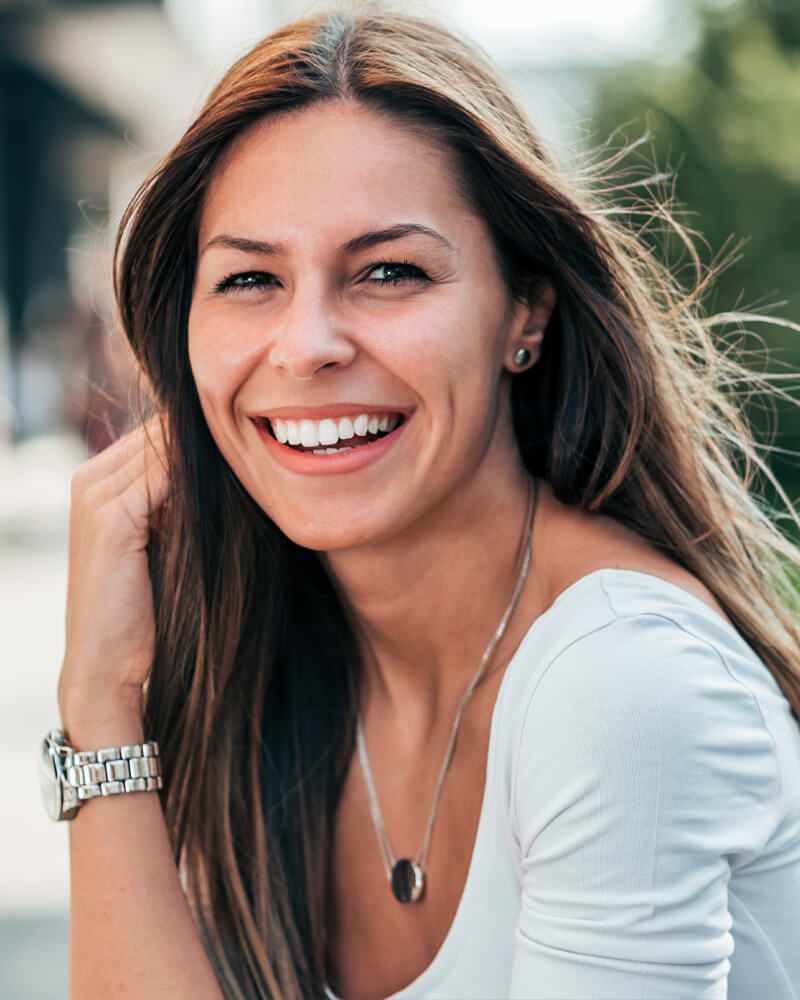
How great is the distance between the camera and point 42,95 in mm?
19531

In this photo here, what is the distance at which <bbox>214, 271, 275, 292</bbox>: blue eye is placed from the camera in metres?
1.91

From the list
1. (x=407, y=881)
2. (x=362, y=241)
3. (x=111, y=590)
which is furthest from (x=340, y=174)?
(x=407, y=881)

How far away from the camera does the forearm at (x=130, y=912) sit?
186 centimetres

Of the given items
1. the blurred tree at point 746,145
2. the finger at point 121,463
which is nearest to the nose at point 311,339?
the finger at point 121,463

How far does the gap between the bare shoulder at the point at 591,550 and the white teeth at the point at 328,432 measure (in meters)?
0.39

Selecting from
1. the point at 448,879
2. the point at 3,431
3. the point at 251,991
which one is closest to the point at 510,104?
the point at 448,879

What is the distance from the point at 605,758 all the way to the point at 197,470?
3.28 ft

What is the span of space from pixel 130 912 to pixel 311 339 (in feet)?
3.03

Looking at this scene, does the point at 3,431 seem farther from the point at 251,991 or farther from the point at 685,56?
the point at 251,991

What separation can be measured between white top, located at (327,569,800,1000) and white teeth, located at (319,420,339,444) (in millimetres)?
433

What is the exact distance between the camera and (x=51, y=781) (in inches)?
80.6

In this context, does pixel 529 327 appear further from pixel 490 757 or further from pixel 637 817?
pixel 637 817

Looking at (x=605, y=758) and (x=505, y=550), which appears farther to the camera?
(x=505, y=550)

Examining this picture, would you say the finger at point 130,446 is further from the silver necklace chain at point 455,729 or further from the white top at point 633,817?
the white top at point 633,817
